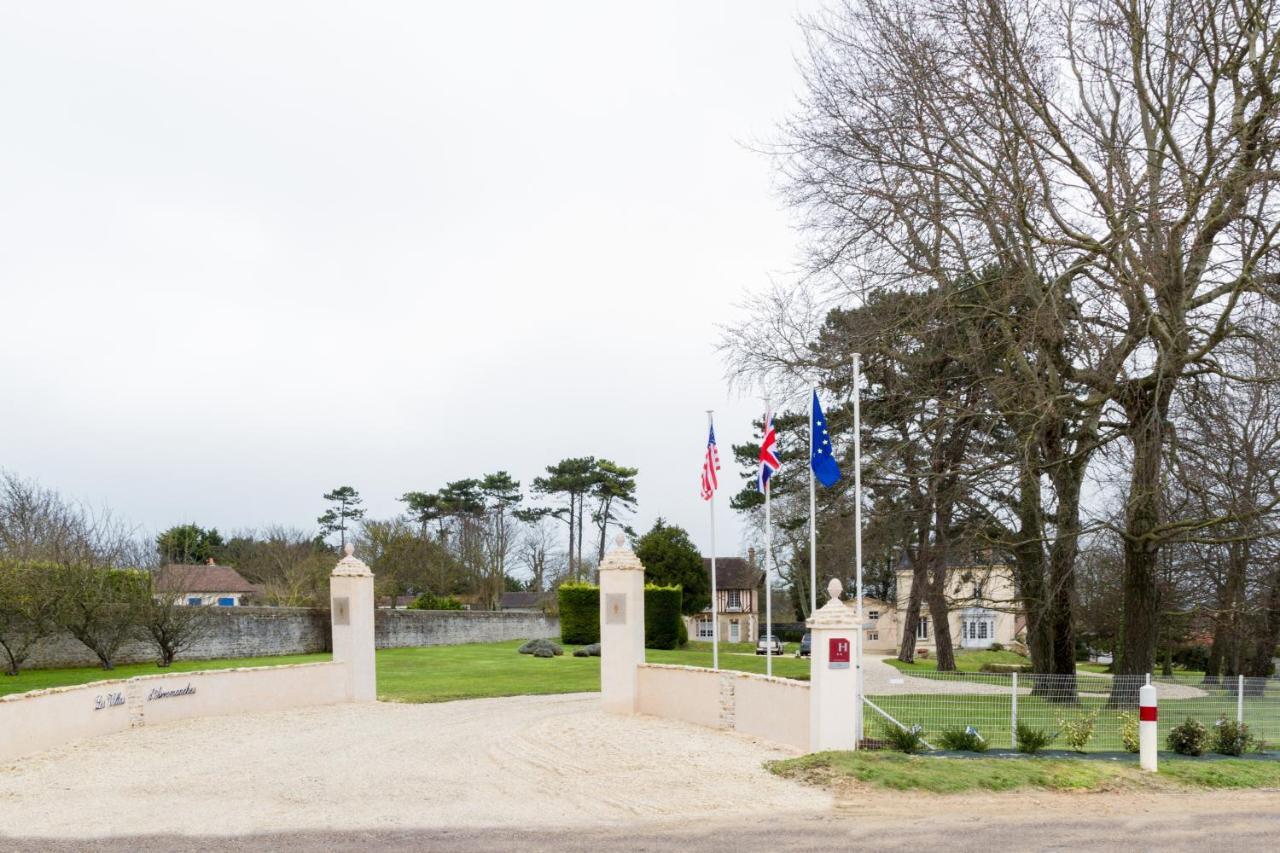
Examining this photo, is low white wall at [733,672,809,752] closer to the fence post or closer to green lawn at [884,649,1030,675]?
the fence post

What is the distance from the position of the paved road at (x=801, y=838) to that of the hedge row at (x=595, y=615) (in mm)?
38519

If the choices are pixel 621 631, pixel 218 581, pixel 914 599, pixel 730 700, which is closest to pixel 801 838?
pixel 730 700

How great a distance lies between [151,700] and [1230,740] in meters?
15.7

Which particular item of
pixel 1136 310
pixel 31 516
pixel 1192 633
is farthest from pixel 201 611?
pixel 1192 633

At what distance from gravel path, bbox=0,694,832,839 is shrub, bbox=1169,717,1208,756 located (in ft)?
17.0

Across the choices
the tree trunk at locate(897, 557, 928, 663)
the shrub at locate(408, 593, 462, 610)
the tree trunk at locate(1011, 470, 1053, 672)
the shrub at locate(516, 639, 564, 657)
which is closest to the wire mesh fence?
the tree trunk at locate(1011, 470, 1053, 672)

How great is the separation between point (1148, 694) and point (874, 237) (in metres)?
10.9

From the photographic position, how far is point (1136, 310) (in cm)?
1969

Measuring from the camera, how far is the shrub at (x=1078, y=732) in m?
15.0

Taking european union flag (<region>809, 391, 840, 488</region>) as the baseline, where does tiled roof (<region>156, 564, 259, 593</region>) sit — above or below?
below

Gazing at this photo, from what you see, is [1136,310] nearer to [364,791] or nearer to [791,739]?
[791,739]

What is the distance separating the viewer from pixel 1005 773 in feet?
43.0

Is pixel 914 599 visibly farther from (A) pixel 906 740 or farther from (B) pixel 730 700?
(A) pixel 906 740

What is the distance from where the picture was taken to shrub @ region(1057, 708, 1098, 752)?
1502 cm
